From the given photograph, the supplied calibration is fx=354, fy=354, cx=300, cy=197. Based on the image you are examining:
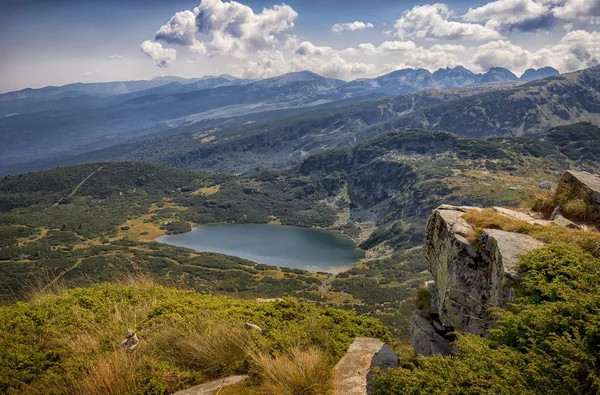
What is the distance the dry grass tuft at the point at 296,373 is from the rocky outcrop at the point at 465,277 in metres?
3.64

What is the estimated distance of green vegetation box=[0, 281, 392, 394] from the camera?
19.6 ft

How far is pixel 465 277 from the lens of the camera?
8.38 meters

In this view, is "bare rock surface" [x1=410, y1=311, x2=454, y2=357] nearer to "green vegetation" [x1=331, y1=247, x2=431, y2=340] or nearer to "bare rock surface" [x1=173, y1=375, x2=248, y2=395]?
"bare rock surface" [x1=173, y1=375, x2=248, y2=395]

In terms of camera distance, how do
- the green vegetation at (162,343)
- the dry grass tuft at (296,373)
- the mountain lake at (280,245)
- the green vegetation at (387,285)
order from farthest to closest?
1. the mountain lake at (280,245)
2. the green vegetation at (387,285)
3. the green vegetation at (162,343)
4. the dry grass tuft at (296,373)

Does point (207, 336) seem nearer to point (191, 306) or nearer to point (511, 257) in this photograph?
point (191, 306)

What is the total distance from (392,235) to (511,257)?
158 meters

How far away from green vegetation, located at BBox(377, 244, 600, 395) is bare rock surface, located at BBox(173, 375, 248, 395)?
2.62 m

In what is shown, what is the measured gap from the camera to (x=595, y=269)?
6.07m

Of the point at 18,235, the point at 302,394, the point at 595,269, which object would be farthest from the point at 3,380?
the point at 18,235

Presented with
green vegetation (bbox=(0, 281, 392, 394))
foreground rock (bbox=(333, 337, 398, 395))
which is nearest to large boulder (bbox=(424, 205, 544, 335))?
green vegetation (bbox=(0, 281, 392, 394))

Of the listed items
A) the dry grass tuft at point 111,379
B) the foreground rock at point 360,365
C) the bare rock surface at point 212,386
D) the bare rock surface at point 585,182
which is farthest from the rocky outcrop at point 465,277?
the dry grass tuft at point 111,379

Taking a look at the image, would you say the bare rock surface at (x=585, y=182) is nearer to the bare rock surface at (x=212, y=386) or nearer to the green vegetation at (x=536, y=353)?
the green vegetation at (x=536, y=353)

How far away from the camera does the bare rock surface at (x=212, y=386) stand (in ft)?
19.9

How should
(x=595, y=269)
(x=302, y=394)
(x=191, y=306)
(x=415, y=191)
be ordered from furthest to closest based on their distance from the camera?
(x=415, y=191)
(x=191, y=306)
(x=595, y=269)
(x=302, y=394)
